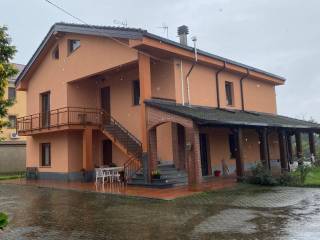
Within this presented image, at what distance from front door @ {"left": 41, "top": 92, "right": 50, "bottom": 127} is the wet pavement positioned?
31.0 ft

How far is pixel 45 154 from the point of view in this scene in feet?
73.4

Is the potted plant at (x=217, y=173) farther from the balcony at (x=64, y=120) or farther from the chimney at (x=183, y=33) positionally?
the chimney at (x=183, y=33)

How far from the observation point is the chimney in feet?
66.7

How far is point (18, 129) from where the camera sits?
2292 centimetres

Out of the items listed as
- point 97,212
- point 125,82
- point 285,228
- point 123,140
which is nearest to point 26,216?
point 97,212

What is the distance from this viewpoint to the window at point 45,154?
71.9 ft

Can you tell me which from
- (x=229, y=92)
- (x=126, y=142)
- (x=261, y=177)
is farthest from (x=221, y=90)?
(x=261, y=177)

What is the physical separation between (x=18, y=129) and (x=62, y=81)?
5.12 metres

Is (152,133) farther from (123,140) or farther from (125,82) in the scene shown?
(125,82)

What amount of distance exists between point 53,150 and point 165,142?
8.19 m

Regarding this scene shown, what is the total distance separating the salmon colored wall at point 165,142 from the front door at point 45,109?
8.33 metres

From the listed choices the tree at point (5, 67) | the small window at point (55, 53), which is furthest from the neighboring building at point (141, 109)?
the tree at point (5, 67)

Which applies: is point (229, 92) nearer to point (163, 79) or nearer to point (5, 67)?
point (163, 79)

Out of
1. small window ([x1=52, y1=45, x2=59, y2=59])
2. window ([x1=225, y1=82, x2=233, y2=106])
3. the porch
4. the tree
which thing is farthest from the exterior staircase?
the tree
